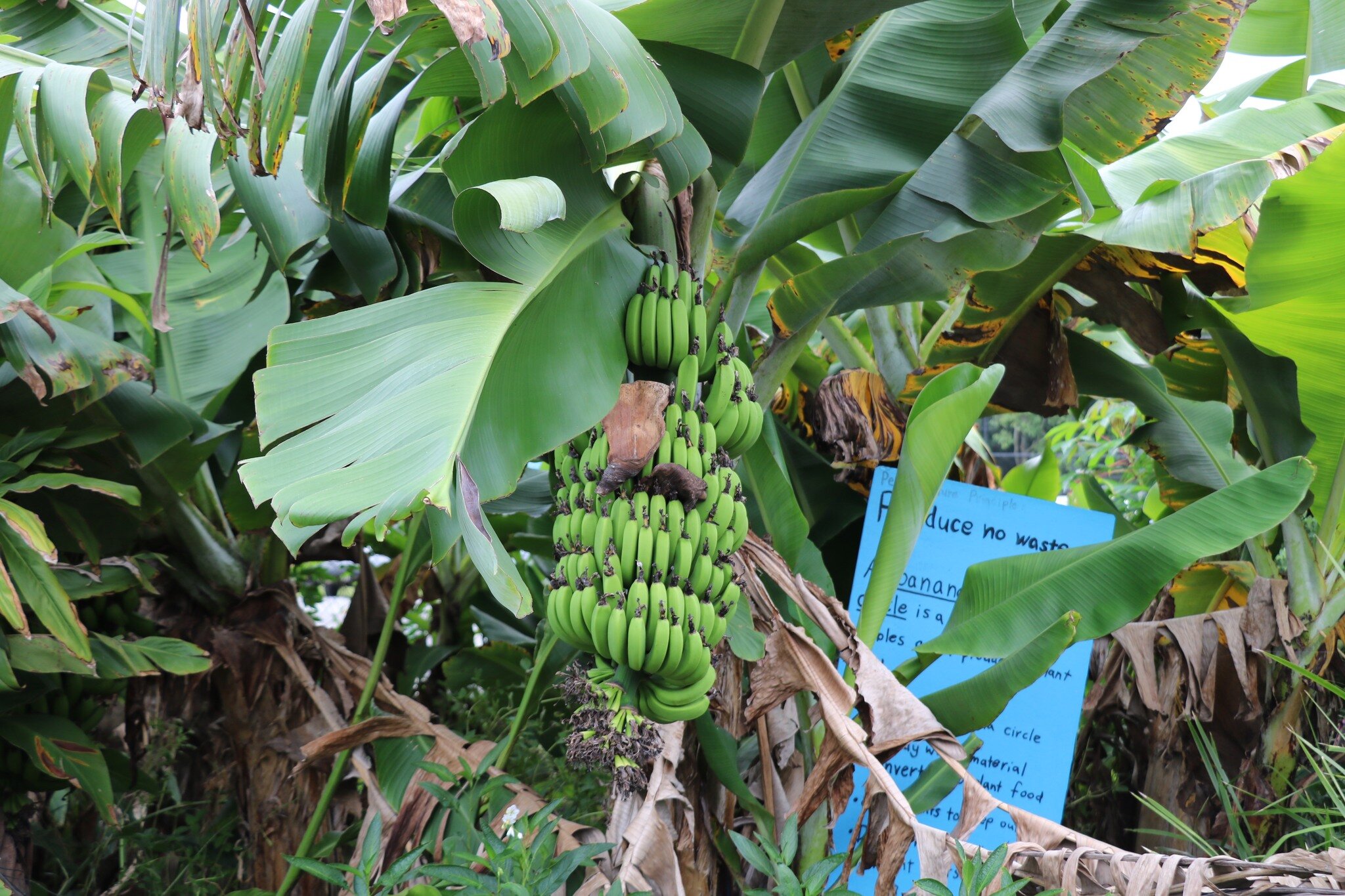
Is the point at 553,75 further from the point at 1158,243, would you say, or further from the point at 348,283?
A: the point at 1158,243

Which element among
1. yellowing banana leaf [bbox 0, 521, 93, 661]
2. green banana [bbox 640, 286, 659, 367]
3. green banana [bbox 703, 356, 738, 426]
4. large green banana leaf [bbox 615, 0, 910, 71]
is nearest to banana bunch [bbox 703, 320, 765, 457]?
green banana [bbox 703, 356, 738, 426]

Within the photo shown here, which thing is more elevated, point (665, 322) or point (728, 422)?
point (665, 322)

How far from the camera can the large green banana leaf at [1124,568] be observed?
4.85 ft

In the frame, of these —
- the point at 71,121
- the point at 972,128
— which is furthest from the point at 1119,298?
the point at 71,121

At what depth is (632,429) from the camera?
125 centimetres

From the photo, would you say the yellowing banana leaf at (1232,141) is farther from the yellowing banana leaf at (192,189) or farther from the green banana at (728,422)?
the yellowing banana leaf at (192,189)

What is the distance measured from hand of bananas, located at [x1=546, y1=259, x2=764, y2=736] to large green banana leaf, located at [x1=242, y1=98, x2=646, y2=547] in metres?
0.09

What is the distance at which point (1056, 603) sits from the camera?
152 centimetres

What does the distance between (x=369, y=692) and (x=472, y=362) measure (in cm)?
107

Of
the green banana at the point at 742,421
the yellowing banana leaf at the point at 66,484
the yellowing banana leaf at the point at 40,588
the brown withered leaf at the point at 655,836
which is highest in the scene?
the green banana at the point at 742,421

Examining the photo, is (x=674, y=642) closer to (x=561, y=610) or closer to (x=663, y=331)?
(x=561, y=610)

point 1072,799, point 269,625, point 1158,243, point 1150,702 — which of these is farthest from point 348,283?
point 1072,799

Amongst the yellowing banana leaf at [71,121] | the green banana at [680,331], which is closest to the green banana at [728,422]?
the green banana at [680,331]

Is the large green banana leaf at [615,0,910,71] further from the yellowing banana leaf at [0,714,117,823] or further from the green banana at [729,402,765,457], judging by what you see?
the yellowing banana leaf at [0,714,117,823]
